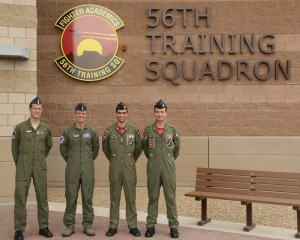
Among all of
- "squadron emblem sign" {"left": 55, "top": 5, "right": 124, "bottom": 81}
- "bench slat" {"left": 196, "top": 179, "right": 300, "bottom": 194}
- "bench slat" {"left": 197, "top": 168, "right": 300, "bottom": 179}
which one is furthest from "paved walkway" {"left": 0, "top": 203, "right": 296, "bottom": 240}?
"squadron emblem sign" {"left": 55, "top": 5, "right": 124, "bottom": 81}

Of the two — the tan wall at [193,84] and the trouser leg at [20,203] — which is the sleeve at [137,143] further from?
the tan wall at [193,84]

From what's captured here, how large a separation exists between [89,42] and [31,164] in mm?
5195

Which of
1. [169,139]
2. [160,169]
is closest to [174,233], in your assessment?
[160,169]

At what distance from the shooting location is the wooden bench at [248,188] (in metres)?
7.25

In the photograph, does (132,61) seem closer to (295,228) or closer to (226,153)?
(226,153)

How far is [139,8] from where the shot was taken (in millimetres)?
11492

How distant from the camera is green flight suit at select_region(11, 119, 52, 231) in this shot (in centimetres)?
682

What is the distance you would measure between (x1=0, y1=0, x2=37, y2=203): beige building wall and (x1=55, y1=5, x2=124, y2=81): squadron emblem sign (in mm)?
2104

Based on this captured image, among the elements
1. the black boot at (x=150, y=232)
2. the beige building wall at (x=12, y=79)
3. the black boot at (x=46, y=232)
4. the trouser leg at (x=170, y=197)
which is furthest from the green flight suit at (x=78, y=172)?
the beige building wall at (x=12, y=79)

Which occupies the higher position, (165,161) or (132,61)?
(132,61)

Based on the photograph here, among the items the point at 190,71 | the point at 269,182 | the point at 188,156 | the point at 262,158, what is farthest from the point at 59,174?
the point at 269,182

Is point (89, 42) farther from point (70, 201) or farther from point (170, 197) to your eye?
point (170, 197)

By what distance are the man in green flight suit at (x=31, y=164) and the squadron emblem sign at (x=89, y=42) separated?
4527 millimetres

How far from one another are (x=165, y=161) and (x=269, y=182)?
1799 millimetres
